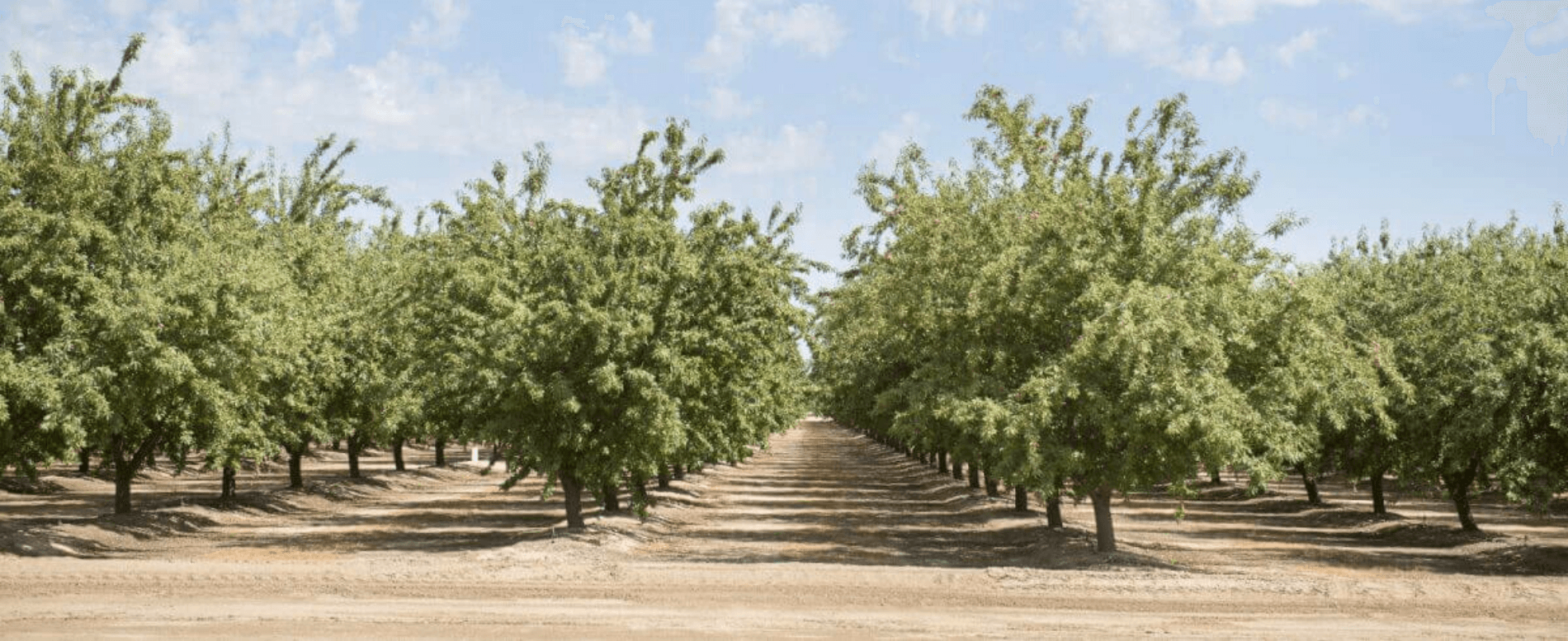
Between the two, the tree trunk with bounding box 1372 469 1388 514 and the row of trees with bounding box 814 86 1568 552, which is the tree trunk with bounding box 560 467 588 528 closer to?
the row of trees with bounding box 814 86 1568 552

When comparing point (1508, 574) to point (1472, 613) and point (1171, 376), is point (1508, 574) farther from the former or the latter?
point (1171, 376)

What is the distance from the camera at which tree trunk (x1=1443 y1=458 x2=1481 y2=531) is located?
31891 mm

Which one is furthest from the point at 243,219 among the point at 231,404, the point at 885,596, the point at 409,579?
the point at 885,596

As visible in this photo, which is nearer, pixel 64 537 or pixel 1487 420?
pixel 1487 420

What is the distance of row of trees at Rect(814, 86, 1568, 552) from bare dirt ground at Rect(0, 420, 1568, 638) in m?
2.53

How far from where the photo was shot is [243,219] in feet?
133

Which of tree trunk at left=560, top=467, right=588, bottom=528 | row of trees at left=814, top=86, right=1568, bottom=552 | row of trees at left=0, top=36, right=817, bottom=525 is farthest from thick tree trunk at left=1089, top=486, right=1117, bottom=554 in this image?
tree trunk at left=560, top=467, right=588, bottom=528

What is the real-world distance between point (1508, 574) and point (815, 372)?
67.7 m

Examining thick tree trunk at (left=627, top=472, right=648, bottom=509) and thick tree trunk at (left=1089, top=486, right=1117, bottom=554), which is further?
thick tree trunk at (left=627, top=472, right=648, bottom=509)

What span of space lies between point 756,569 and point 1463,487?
70.0 ft

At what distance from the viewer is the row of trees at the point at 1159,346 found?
22.7 metres

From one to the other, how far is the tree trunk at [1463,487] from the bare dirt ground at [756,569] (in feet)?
2.54

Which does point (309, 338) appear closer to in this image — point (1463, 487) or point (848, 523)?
point (848, 523)

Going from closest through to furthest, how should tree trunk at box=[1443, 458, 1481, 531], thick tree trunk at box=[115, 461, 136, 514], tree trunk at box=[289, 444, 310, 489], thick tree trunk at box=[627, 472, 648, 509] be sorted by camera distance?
thick tree trunk at box=[627, 472, 648, 509] → tree trunk at box=[1443, 458, 1481, 531] → thick tree trunk at box=[115, 461, 136, 514] → tree trunk at box=[289, 444, 310, 489]
